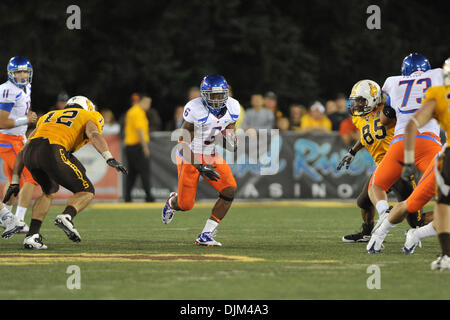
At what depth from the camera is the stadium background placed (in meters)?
23.4

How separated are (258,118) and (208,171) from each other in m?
7.47

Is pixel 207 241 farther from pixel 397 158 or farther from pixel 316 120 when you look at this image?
pixel 316 120

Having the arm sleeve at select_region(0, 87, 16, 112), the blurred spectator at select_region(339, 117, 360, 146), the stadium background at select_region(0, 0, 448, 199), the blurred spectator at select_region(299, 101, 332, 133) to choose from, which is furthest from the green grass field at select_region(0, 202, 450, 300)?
the stadium background at select_region(0, 0, 448, 199)

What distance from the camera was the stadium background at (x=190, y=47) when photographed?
2338cm

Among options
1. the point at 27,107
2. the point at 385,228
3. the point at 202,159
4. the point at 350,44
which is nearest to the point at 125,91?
the point at 350,44

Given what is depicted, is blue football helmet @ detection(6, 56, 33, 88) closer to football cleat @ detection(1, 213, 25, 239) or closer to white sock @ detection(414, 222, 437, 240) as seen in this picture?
football cleat @ detection(1, 213, 25, 239)

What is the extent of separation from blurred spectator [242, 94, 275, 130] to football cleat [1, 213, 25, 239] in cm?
710

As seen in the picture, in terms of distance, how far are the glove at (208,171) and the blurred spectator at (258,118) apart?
7215mm

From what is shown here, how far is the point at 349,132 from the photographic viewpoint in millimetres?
15617

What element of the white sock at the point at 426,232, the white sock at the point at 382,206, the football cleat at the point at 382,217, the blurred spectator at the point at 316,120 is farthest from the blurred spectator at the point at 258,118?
the white sock at the point at 426,232

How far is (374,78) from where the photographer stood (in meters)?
26.0

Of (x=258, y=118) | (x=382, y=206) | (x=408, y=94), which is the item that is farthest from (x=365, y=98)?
(x=258, y=118)

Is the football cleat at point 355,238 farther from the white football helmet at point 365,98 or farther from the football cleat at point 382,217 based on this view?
the white football helmet at point 365,98
